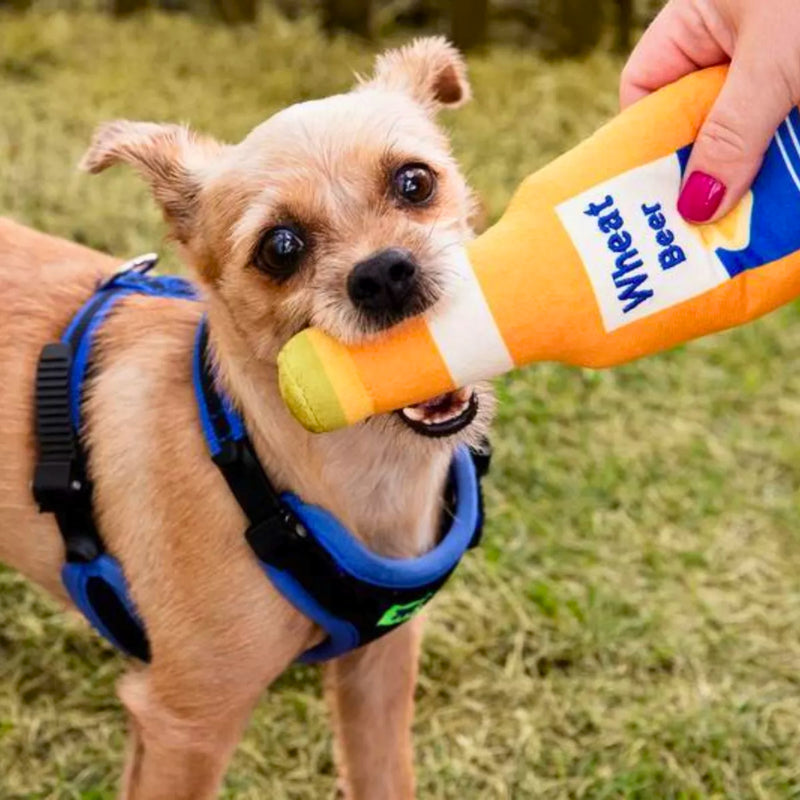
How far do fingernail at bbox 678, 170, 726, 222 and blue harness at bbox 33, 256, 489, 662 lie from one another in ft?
1.97

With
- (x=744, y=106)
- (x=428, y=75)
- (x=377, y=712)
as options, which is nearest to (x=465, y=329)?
(x=744, y=106)

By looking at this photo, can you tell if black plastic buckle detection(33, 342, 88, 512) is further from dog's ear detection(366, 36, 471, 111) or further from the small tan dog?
dog's ear detection(366, 36, 471, 111)

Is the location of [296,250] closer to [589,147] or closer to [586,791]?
[589,147]

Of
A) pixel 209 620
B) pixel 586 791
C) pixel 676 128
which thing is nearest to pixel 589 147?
pixel 676 128

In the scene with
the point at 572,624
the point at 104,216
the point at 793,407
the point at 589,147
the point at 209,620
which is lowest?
the point at 793,407

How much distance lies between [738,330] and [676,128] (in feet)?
8.93

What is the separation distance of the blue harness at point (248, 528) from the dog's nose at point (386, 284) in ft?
1.22

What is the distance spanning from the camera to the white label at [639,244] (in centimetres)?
179

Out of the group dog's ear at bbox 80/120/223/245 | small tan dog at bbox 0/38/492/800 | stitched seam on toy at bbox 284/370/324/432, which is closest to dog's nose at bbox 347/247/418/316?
small tan dog at bbox 0/38/492/800

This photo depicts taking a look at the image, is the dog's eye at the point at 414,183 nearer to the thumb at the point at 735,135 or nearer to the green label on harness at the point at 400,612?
the thumb at the point at 735,135

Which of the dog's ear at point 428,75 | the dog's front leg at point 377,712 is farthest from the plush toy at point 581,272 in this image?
the dog's front leg at point 377,712

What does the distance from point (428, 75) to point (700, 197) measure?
74cm

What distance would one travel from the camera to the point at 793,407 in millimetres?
4051

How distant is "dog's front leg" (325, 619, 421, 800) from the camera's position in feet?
8.00
